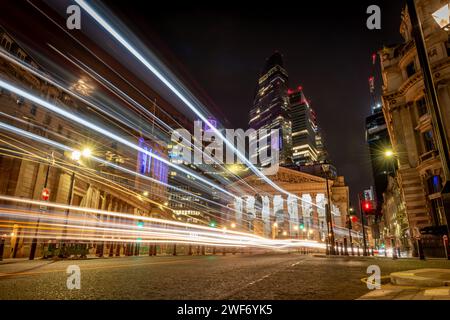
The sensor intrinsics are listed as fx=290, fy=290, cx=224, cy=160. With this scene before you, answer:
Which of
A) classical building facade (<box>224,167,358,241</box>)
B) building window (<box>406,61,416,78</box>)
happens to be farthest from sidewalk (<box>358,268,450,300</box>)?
classical building facade (<box>224,167,358,241</box>)

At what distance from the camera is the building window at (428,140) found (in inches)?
1041

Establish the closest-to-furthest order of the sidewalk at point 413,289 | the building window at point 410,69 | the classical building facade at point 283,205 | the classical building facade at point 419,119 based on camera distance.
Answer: the sidewalk at point 413,289 < the classical building facade at point 419,119 < the building window at point 410,69 < the classical building facade at point 283,205

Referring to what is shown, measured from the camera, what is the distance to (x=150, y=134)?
70.4m

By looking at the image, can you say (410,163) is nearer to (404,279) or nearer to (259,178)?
(404,279)

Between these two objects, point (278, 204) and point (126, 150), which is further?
point (278, 204)

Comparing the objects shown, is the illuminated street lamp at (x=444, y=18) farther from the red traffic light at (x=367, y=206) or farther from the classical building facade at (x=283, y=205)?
the classical building facade at (x=283, y=205)

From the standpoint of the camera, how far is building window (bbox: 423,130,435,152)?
2645cm

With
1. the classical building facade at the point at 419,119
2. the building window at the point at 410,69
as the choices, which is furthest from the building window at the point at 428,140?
the building window at the point at 410,69

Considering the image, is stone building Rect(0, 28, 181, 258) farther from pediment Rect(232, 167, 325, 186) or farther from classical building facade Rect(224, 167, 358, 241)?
classical building facade Rect(224, 167, 358, 241)

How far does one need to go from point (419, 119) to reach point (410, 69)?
227 inches

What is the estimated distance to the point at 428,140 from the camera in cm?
2703

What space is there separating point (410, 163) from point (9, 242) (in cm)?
3316
